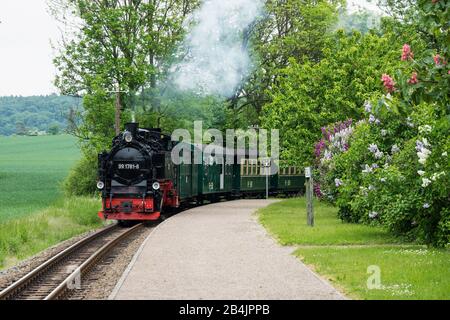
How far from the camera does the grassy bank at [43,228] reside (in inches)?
805

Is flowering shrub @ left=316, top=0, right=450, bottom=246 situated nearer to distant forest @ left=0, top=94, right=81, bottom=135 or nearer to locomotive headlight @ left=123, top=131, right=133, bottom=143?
locomotive headlight @ left=123, top=131, right=133, bottom=143

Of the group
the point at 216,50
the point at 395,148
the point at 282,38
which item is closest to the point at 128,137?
the point at 395,148

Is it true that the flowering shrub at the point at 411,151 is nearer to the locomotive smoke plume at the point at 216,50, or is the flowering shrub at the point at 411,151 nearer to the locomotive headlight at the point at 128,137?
the locomotive headlight at the point at 128,137

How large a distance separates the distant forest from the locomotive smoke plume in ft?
276

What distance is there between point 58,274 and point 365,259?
6.03 m

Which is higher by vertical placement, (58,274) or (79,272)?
(79,272)

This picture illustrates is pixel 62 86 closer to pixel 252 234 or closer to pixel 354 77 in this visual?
pixel 354 77

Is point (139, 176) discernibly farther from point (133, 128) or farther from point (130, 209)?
point (133, 128)

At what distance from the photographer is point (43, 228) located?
24188 mm

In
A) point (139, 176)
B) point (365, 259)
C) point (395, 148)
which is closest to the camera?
point (365, 259)

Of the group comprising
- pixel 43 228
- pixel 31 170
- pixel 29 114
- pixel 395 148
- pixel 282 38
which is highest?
pixel 29 114

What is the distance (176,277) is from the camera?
1360 cm

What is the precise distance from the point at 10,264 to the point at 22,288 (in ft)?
15.0
